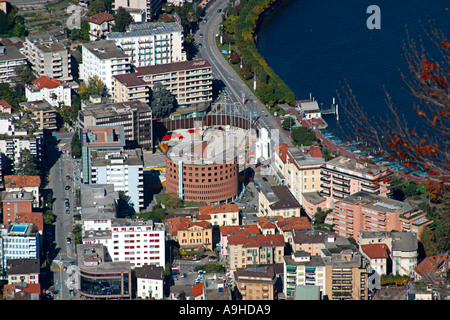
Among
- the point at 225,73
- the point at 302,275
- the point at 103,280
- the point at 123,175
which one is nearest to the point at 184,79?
the point at 225,73

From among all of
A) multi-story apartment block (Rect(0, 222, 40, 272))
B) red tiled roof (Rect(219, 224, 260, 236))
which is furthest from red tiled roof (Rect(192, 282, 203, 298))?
multi-story apartment block (Rect(0, 222, 40, 272))

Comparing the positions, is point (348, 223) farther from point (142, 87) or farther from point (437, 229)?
point (142, 87)

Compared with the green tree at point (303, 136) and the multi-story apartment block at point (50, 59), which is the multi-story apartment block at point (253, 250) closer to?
the green tree at point (303, 136)

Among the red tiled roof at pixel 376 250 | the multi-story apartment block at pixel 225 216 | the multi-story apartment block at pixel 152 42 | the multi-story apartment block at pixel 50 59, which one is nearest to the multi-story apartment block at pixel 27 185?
the multi-story apartment block at pixel 225 216

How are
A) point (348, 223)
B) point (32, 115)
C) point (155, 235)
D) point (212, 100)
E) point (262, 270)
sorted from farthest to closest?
point (212, 100), point (32, 115), point (348, 223), point (155, 235), point (262, 270)

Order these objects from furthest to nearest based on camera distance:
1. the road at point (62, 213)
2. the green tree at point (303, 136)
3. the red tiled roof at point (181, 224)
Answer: the green tree at point (303, 136) < the red tiled roof at point (181, 224) < the road at point (62, 213)

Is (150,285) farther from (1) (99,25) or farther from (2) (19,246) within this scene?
(1) (99,25)

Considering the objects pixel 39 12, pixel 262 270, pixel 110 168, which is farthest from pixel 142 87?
pixel 262 270
